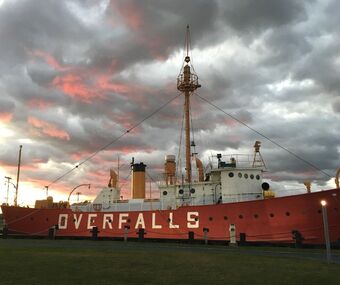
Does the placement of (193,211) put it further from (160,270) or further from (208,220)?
(160,270)

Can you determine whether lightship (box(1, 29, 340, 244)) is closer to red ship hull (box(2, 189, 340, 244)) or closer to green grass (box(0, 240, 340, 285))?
red ship hull (box(2, 189, 340, 244))

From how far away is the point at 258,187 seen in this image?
87.2 ft

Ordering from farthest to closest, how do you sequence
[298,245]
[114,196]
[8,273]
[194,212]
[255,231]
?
[114,196], [194,212], [255,231], [298,245], [8,273]

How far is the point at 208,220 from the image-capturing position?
958 inches

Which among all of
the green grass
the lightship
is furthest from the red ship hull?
the green grass

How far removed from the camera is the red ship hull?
20.7m

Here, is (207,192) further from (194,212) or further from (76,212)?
(76,212)

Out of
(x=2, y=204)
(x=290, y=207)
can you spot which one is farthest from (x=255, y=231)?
(x=2, y=204)

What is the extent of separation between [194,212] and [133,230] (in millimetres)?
5312

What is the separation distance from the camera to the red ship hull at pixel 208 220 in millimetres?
20688

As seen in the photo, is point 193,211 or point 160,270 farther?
point 193,211

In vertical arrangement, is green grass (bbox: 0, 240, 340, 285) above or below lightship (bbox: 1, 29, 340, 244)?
below

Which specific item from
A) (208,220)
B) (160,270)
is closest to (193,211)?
(208,220)

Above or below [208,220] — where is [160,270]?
below
